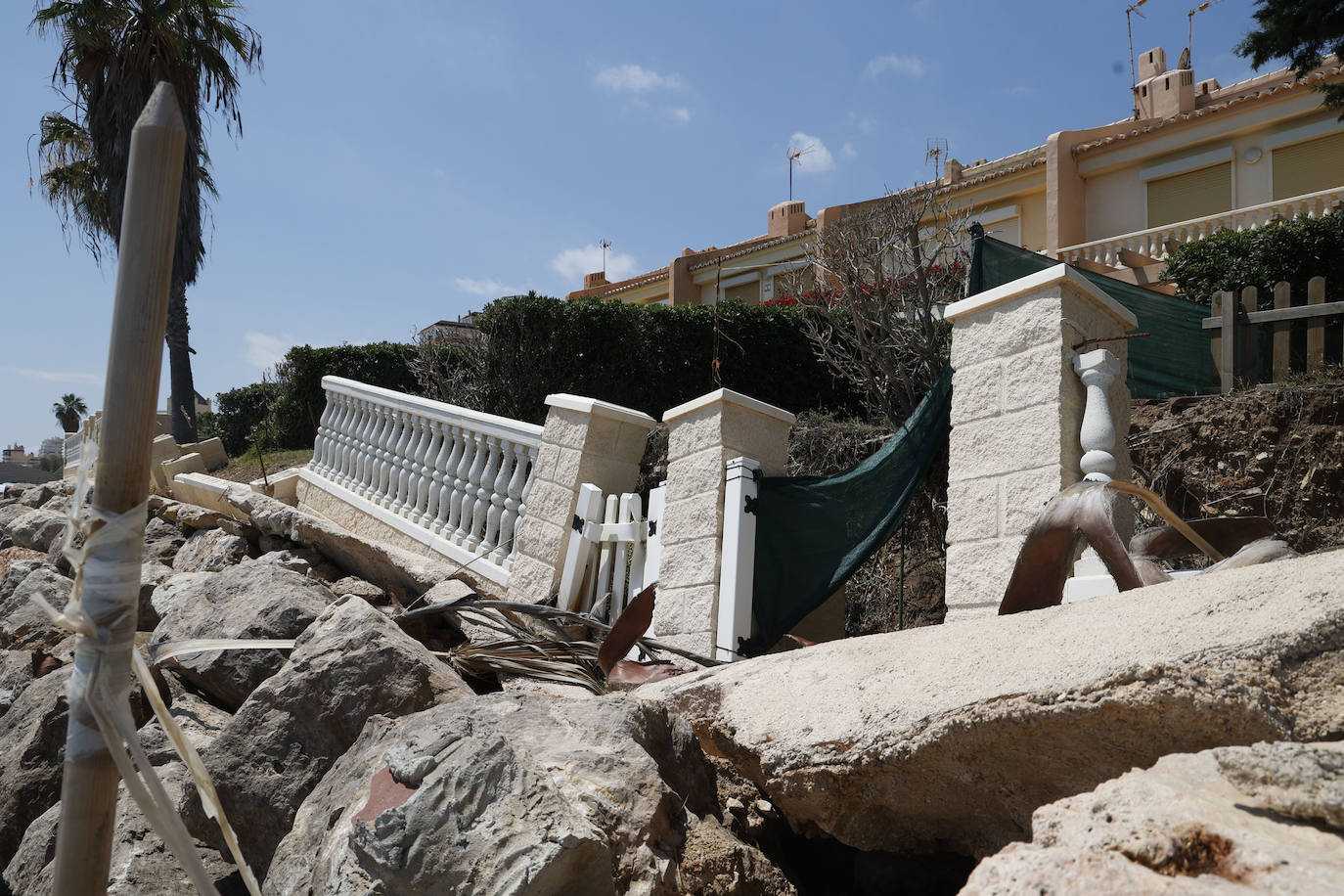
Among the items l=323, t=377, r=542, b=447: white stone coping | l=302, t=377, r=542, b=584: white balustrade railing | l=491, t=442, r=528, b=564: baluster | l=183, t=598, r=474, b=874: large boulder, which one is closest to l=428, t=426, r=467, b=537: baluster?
l=302, t=377, r=542, b=584: white balustrade railing

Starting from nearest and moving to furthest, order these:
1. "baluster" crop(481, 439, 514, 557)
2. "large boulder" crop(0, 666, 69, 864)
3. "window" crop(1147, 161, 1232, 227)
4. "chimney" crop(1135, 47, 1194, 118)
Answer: "large boulder" crop(0, 666, 69, 864) < "baluster" crop(481, 439, 514, 557) < "window" crop(1147, 161, 1232, 227) < "chimney" crop(1135, 47, 1194, 118)

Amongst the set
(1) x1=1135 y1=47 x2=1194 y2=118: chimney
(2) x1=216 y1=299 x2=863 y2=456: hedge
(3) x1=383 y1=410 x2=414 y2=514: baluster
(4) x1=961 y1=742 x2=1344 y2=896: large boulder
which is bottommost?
(4) x1=961 y1=742 x2=1344 y2=896: large boulder

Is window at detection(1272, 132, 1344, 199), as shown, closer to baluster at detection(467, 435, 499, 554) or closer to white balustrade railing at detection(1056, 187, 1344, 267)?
white balustrade railing at detection(1056, 187, 1344, 267)

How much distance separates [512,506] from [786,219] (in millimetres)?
19400

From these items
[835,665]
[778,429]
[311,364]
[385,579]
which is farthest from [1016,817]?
[311,364]

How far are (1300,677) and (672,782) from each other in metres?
1.38

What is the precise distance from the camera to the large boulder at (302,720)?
9.12 ft

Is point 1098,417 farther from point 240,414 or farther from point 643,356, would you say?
point 240,414

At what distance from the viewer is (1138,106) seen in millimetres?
21078

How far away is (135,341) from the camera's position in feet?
4.81

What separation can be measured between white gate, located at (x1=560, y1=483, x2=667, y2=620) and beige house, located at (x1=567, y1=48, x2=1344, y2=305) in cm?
1054

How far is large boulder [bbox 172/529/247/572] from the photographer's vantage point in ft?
21.3

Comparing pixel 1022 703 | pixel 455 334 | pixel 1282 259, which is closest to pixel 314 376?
pixel 455 334

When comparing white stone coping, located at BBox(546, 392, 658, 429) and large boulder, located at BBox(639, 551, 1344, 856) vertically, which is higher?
white stone coping, located at BBox(546, 392, 658, 429)
